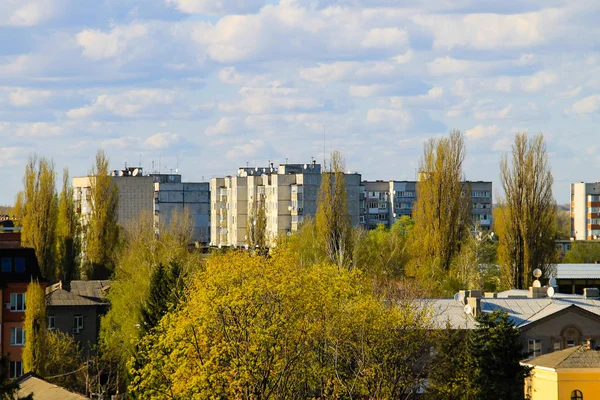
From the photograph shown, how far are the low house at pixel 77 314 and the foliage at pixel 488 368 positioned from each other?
3118 centimetres

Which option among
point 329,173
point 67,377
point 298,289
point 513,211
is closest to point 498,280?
point 513,211

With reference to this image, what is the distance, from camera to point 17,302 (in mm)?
56562

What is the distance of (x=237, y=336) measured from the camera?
3925cm

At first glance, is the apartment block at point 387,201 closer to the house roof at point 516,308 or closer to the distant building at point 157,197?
the distant building at point 157,197

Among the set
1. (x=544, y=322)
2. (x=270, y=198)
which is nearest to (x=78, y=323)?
(x=544, y=322)

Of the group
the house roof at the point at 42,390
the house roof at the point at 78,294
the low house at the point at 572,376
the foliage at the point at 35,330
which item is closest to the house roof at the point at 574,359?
the low house at the point at 572,376

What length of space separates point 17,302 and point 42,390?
52.6ft

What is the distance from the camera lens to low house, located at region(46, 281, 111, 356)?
70500mm

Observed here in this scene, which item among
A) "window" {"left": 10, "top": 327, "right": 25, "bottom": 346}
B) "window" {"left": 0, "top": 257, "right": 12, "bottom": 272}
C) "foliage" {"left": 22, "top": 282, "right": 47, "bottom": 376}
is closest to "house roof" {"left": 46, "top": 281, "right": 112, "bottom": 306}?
"window" {"left": 0, "top": 257, "right": 12, "bottom": 272}

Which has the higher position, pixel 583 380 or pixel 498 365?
pixel 498 365

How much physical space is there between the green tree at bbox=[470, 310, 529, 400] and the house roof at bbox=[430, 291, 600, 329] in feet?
31.5

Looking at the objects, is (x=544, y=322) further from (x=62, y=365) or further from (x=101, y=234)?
(x=101, y=234)

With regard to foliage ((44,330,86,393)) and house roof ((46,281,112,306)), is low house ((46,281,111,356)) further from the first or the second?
foliage ((44,330,86,393))

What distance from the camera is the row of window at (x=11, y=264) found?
189ft
